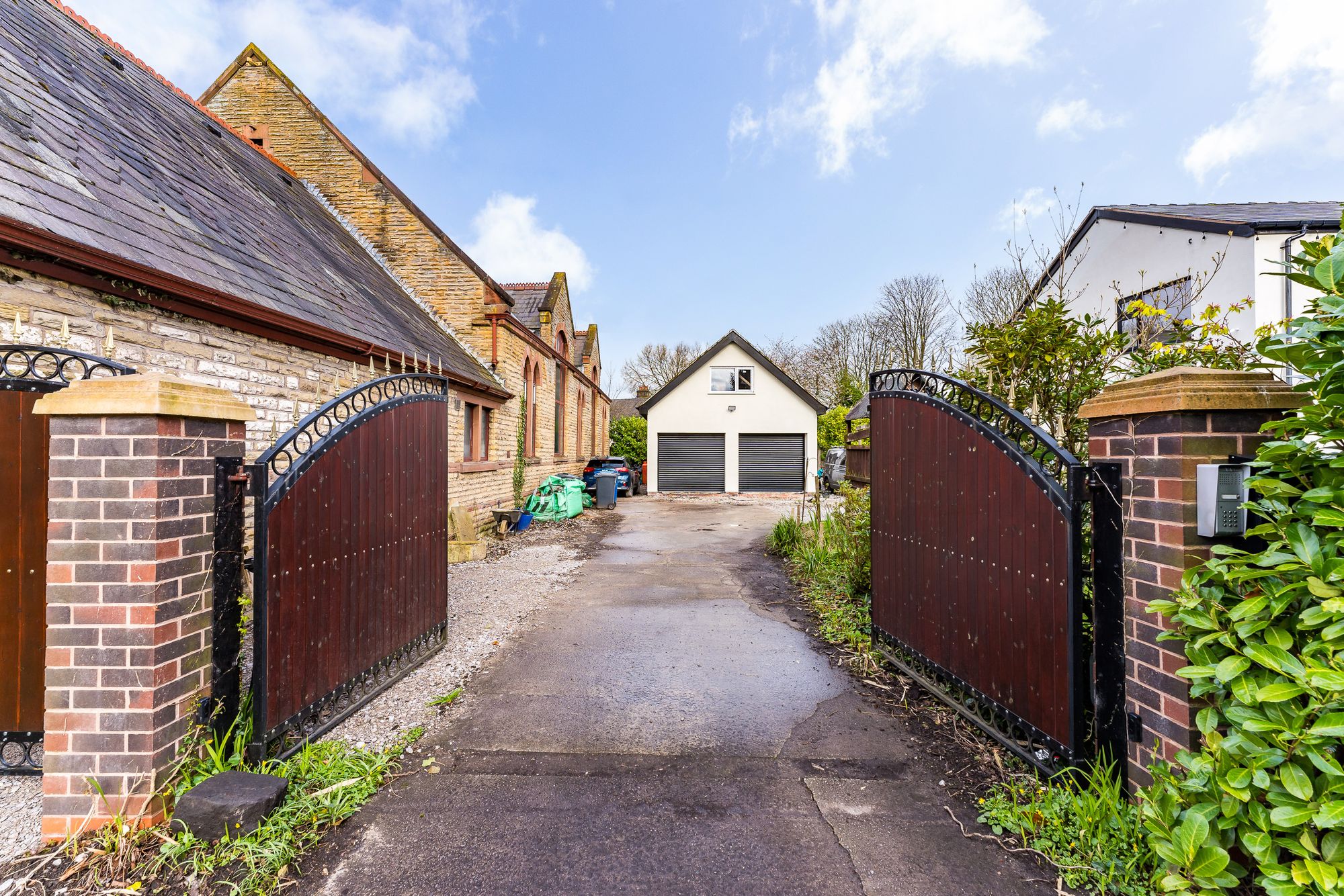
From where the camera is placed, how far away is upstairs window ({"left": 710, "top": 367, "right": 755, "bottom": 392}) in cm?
2266

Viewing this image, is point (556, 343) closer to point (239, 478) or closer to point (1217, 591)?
point (239, 478)

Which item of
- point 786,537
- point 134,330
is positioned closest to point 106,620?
point 134,330

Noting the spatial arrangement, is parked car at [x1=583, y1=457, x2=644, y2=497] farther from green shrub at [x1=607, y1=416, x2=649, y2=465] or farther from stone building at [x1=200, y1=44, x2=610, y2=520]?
stone building at [x1=200, y1=44, x2=610, y2=520]

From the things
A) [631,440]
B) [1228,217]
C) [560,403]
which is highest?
[1228,217]

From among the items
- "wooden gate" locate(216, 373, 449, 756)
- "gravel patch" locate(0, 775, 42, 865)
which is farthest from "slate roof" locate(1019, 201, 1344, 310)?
"gravel patch" locate(0, 775, 42, 865)

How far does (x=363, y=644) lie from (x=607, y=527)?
950 cm

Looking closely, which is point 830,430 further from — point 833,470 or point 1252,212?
point 1252,212

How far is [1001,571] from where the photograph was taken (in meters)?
3.04

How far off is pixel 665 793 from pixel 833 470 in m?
22.5

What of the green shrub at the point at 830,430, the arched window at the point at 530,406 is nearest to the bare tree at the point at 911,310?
the green shrub at the point at 830,430

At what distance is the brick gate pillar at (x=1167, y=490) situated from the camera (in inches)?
81.9

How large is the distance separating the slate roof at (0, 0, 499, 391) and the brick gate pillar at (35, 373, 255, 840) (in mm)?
2452

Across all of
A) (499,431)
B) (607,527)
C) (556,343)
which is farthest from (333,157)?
(607,527)

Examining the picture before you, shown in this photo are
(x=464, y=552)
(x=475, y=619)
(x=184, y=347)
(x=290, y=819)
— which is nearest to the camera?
(x=290, y=819)
